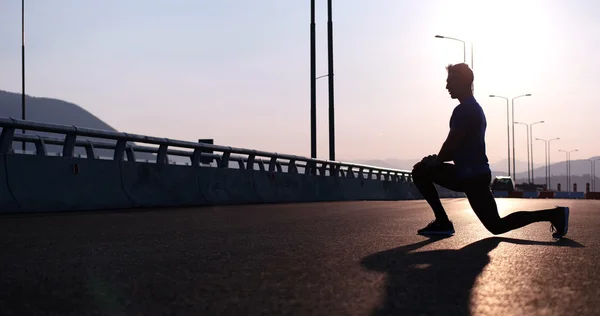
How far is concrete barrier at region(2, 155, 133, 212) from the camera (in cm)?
1301

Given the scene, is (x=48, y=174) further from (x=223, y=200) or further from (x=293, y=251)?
(x=293, y=251)

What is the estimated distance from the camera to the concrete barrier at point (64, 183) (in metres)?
13.0

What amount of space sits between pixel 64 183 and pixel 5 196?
1342 mm

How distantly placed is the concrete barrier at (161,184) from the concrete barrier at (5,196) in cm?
289

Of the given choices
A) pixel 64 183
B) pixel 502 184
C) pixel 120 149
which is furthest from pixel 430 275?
pixel 502 184

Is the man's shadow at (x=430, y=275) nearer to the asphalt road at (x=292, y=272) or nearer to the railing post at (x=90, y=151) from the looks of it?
the asphalt road at (x=292, y=272)

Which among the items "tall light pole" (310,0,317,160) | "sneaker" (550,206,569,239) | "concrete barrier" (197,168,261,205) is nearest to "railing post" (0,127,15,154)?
"concrete barrier" (197,168,261,205)

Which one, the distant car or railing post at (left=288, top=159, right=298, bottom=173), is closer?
railing post at (left=288, top=159, right=298, bottom=173)

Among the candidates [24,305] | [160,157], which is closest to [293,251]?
[24,305]

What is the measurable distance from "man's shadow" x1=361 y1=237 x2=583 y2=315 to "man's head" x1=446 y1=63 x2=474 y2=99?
1331 millimetres

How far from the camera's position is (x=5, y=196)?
12641mm

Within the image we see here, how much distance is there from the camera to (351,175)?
3050 centimetres

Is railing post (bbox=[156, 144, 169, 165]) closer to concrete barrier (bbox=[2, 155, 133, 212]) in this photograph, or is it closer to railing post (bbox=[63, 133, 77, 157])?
concrete barrier (bbox=[2, 155, 133, 212])

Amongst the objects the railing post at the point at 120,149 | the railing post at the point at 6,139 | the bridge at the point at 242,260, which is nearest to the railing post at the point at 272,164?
the railing post at the point at 120,149
